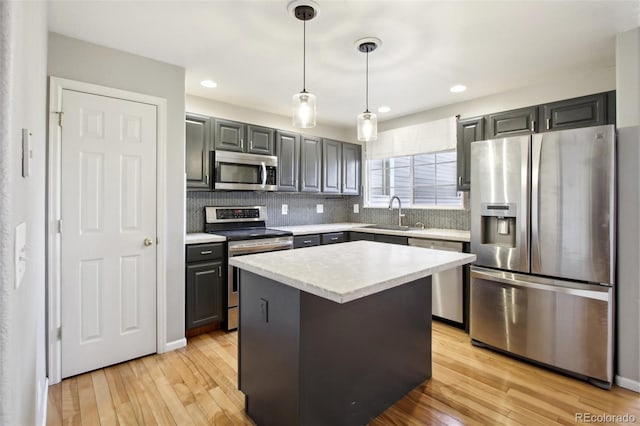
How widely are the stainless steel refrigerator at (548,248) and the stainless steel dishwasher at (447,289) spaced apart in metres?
0.30

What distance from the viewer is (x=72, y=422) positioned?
1898 mm

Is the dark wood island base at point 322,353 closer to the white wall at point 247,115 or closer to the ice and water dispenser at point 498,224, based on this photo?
the ice and water dispenser at point 498,224

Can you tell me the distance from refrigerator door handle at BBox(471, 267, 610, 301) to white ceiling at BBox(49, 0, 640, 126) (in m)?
1.79

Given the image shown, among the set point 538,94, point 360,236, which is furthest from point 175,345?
point 538,94

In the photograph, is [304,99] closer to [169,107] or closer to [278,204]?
[169,107]

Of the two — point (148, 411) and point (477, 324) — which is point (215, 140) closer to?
point (148, 411)

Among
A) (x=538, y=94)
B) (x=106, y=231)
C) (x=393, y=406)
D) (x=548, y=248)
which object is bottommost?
(x=393, y=406)

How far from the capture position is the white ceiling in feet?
6.52

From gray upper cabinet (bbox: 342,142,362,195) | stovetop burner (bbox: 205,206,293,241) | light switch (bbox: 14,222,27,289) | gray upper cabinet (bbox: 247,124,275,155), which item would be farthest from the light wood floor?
gray upper cabinet (bbox: 342,142,362,195)

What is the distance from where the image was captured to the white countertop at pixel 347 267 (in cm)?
138

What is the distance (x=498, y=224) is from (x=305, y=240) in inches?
80.0

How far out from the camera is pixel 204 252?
10.1ft

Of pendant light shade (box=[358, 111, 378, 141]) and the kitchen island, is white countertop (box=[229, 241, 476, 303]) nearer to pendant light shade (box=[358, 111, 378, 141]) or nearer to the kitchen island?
the kitchen island

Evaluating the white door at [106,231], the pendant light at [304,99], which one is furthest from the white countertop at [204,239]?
the pendant light at [304,99]
